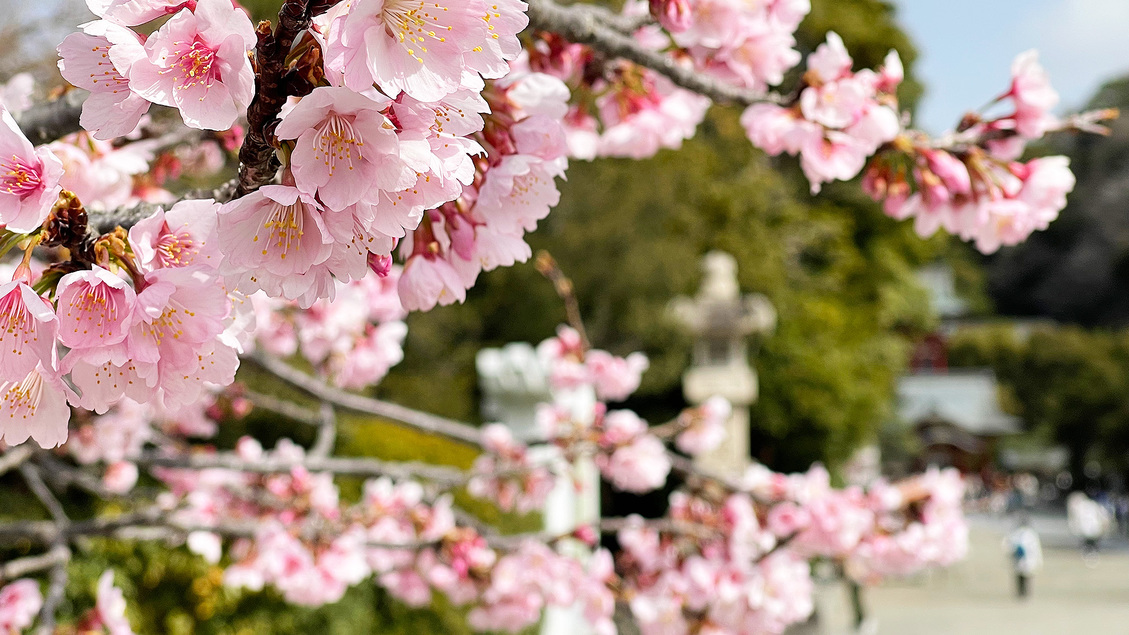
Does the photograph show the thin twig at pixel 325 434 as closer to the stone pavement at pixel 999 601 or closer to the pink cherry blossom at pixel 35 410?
the pink cherry blossom at pixel 35 410

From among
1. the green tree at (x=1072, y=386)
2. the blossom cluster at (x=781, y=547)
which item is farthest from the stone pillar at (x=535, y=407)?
the green tree at (x=1072, y=386)

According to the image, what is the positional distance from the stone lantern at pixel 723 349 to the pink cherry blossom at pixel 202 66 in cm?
789

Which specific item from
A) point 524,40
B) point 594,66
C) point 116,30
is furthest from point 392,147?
point 594,66

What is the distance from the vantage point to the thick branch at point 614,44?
1118 millimetres

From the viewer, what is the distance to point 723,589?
2094mm

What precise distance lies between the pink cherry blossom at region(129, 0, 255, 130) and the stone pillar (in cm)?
441

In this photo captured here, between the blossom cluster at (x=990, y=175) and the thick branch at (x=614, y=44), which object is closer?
the thick branch at (x=614, y=44)

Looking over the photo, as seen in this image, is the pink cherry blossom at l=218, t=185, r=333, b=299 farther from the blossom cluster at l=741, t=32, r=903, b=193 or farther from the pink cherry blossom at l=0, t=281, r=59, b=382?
the blossom cluster at l=741, t=32, r=903, b=193

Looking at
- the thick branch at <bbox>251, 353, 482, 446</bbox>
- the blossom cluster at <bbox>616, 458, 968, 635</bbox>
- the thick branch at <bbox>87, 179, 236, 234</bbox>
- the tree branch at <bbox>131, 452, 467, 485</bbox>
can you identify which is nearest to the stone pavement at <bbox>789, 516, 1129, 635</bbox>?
the blossom cluster at <bbox>616, 458, 968, 635</bbox>

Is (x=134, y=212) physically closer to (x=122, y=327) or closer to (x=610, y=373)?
(x=122, y=327)

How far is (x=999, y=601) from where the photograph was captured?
10.6 metres

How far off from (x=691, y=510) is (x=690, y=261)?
8364 millimetres

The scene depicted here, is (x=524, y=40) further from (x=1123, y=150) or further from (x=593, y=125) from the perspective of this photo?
(x=1123, y=150)

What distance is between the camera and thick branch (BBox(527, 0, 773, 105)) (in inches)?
44.0
